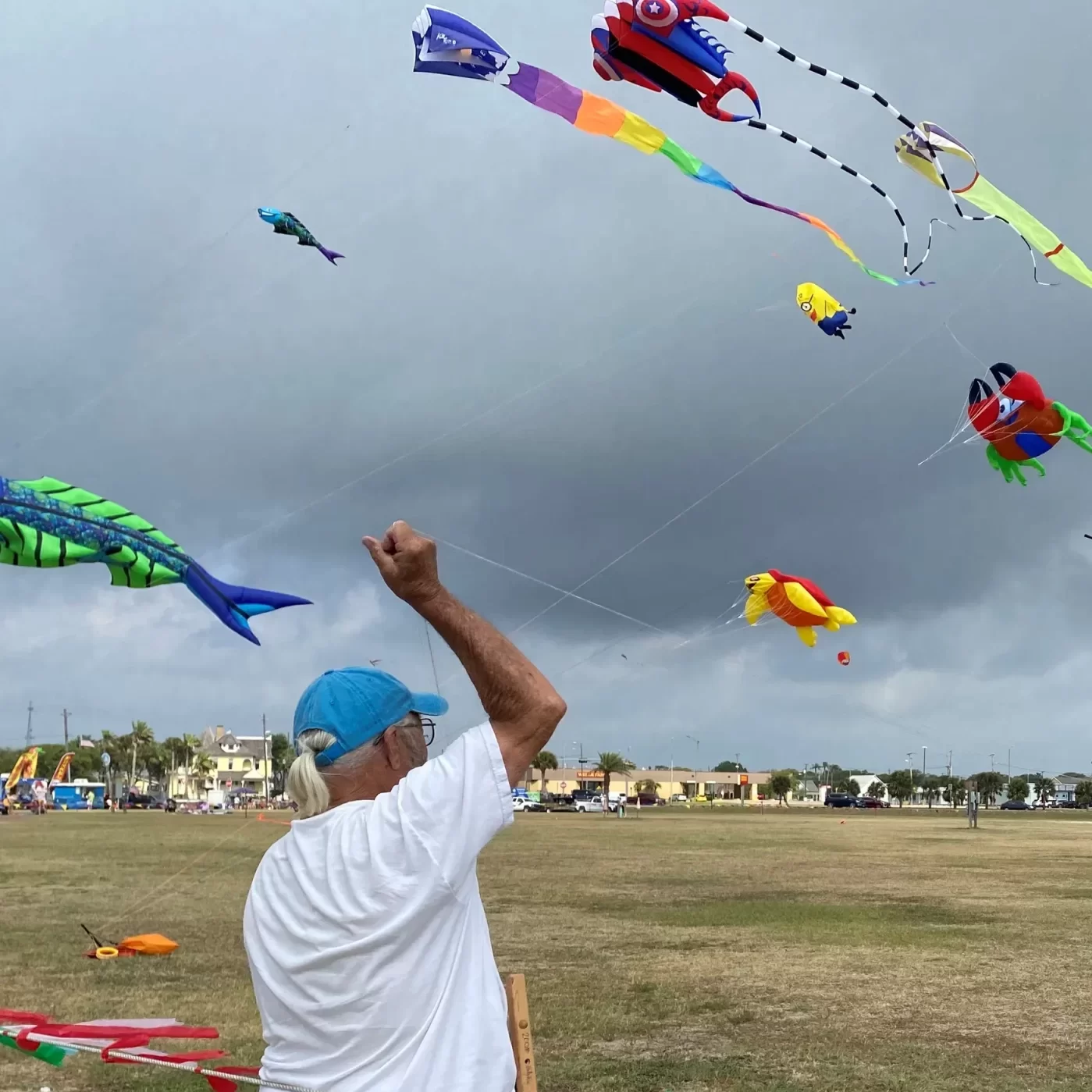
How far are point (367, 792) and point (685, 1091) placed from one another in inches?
172

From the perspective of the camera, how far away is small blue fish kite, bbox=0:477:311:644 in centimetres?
554

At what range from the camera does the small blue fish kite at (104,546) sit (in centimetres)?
554

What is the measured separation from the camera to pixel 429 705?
210cm

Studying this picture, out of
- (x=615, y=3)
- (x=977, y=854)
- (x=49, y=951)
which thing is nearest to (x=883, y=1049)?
(x=615, y=3)

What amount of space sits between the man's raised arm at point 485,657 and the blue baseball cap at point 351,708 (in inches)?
7.7

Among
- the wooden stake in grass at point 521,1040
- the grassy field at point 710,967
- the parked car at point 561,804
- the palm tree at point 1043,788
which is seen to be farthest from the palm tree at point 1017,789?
the wooden stake in grass at point 521,1040

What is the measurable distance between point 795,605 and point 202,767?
3955 inches

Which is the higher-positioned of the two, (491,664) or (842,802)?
(491,664)

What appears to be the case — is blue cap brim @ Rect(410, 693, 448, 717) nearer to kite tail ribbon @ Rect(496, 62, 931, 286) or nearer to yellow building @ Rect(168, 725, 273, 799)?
kite tail ribbon @ Rect(496, 62, 931, 286)

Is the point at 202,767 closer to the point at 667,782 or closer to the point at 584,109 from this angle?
the point at 667,782

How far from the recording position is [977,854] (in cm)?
2431

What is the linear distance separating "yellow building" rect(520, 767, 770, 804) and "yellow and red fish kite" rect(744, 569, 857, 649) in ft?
309

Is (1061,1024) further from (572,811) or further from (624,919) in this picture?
(572,811)

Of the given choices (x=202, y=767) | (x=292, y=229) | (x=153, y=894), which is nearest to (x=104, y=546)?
(x=292, y=229)
